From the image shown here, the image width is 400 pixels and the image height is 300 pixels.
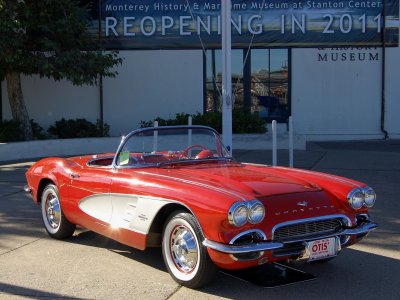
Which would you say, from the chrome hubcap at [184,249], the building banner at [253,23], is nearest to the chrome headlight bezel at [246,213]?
the chrome hubcap at [184,249]

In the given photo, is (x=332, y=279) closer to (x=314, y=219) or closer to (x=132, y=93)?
(x=314, y=219)

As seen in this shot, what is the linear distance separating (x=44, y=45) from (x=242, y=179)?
9957 mm

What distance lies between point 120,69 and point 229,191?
13.4 meters

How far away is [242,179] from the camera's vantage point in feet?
16.2

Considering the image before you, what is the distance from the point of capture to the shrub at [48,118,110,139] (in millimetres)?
16281

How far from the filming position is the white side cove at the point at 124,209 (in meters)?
4.88

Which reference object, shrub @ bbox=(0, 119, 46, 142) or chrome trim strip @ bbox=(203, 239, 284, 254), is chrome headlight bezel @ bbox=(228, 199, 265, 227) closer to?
chrome trim strip @ bbox=(203, 239, 284, 254)

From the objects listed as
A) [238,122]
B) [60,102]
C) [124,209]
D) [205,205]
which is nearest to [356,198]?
[205,205]

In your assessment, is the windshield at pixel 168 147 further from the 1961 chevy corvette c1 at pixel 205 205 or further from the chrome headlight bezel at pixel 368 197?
the chrome headlight bezel at pixel 368 197

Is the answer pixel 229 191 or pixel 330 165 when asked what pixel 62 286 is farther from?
pixel 330 165

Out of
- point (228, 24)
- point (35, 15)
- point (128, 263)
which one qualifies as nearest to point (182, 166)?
point (128, 263)

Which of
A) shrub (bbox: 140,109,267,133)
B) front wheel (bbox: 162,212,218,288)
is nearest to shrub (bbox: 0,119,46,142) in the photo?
shrub (bbox: 140,109,267,133)

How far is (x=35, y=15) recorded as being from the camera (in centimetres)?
1379

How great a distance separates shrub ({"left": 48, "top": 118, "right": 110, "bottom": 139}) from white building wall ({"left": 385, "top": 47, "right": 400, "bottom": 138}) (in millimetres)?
8635
